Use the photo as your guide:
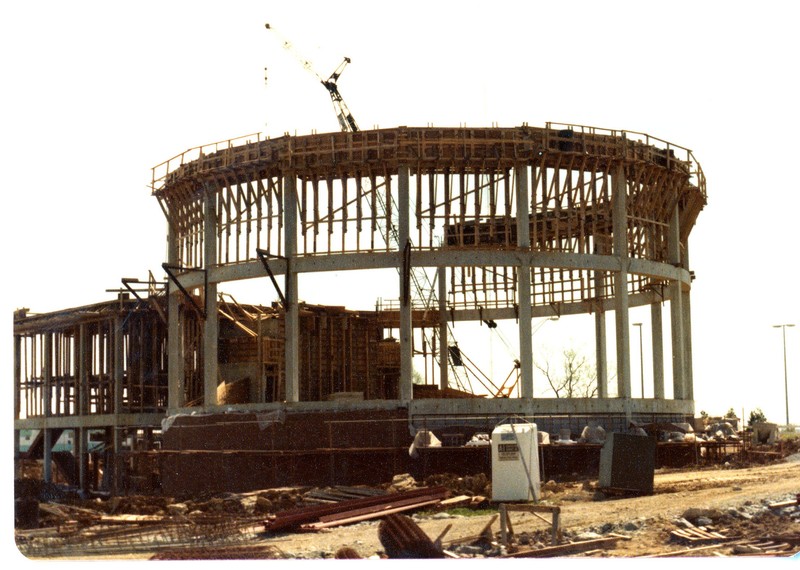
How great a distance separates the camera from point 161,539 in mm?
26719

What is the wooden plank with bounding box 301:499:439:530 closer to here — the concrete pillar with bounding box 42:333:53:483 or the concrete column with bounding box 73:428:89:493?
the concrete column with bounding box 73:428:89:493

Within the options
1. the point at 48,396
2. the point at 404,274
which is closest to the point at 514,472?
the point at 404,274

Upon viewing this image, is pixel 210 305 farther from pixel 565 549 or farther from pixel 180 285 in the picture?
pixel 565 549

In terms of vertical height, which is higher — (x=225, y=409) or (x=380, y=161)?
(x=380, y=161)

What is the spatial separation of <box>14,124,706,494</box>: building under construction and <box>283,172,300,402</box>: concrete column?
72 mm

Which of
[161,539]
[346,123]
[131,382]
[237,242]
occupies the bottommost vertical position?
[161,539]

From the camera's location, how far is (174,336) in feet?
164

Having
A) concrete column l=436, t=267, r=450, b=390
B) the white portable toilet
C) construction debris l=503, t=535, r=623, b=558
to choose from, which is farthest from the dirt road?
concrete column l=436, t=267, r=450, b=390

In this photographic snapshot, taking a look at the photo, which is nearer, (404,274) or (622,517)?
(622,517)

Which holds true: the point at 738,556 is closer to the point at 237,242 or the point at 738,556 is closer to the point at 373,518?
the point at 373,518

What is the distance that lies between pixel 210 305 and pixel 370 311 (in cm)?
1129

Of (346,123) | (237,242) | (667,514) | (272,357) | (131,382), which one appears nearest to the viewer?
(667,514)

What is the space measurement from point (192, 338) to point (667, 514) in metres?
31.4

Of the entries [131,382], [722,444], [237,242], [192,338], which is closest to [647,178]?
[722,444]
